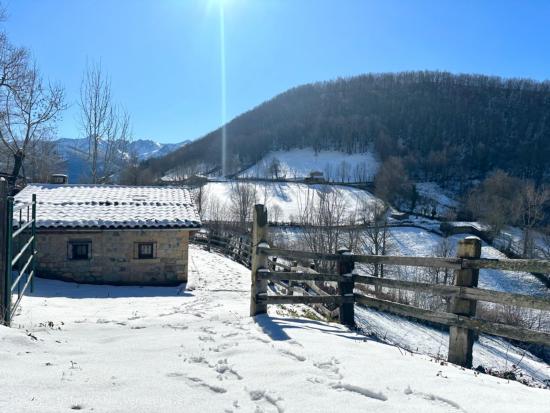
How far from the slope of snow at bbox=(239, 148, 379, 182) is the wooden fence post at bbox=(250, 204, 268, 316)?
8337cm

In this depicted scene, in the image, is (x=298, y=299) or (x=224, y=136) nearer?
(x=298, y=299)

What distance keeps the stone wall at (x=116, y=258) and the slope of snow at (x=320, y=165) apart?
7634 cm

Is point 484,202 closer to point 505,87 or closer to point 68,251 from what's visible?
point 68,251

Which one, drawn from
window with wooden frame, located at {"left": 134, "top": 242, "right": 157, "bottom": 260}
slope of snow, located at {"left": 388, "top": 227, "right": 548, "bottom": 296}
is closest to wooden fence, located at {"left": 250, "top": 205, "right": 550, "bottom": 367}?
window with wooden frame, located at {"left": 134, "top": 242, "right": 157, "bottom": 260}

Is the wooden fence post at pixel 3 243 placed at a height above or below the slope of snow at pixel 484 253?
above

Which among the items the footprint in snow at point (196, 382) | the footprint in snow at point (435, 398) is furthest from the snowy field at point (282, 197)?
the footprint in snow at point (435, 398)

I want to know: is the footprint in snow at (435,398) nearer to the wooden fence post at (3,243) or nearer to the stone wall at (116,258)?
the wooden fence post at (3,243)

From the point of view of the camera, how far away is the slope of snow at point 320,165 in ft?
305

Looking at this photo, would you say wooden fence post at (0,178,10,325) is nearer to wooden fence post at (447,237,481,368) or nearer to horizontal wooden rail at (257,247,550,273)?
horizontal wooden rail at (257,247,550,273)

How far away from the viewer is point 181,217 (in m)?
13.7

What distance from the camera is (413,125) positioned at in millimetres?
119938

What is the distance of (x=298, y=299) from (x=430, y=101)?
136355mm

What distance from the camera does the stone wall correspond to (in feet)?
41.2

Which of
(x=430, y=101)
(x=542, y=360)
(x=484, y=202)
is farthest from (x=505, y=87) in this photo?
(x=542, y=360)
